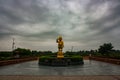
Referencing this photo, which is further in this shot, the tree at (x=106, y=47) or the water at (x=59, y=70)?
the tree at (x=106, y=47)

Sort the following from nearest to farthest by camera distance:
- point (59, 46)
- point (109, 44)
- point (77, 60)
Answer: point (77, 60) < point (59, 46) < point (109, 44)

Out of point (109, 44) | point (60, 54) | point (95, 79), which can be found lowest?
point (95, 79)

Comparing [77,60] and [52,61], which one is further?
[77,60]

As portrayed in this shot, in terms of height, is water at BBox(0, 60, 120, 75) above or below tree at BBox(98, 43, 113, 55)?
below

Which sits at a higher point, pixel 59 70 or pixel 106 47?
pixel 106 47

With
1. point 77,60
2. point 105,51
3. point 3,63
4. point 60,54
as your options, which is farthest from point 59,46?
point 105,51

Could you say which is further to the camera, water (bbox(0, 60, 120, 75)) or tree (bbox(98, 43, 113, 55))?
tree (bbox(98, 43, 113, 55))

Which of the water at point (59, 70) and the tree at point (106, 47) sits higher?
the tree at point (106, 47)

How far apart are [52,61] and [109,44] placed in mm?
37972

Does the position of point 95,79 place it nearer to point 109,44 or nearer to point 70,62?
point 70,62

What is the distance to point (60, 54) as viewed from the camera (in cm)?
2448

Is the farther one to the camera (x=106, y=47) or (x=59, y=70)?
(x=106, y=47)

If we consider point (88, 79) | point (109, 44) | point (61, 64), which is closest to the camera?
point (88, 79)

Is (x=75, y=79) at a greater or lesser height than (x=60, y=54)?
lesser
